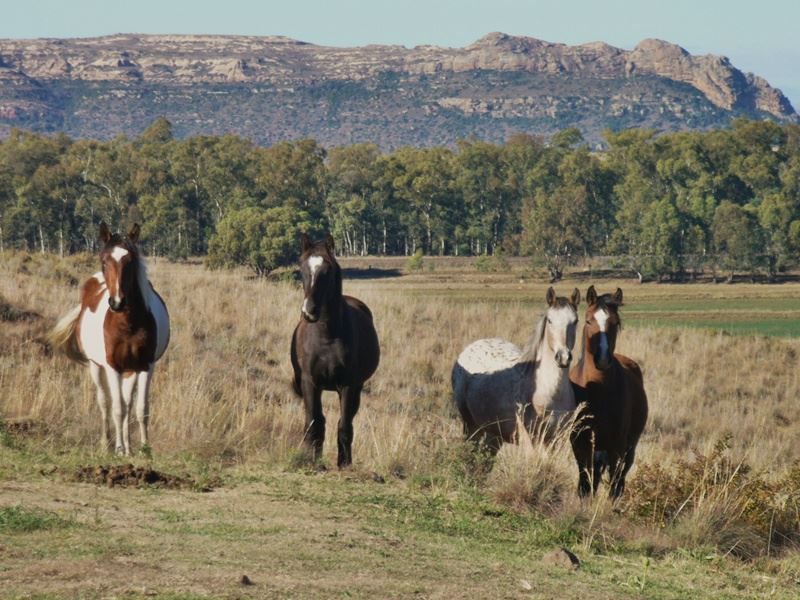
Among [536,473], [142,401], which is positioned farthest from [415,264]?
[536,473]

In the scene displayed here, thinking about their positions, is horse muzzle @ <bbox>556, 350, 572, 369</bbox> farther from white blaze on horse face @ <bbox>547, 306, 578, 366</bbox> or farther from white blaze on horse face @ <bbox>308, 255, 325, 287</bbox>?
white blaze on horse face @ <bbox>308, 255, 325, 287</bbox>

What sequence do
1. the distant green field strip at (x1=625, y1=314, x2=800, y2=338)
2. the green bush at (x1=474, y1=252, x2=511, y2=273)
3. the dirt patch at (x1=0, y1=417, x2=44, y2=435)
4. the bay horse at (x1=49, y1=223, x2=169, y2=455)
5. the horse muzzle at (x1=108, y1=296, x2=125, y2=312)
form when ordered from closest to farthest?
the horse muzzle at (x1=108, y1=296, x2=125, y2=312)
the bay horse at (x1=49, y1=223, x2=169, y2=455)
the dirt patch at (x1=0, y1=417, x2=44, y2=435)
the distant green field strip at (x1=625, y1=314, x2=800, y2=338)
the green bush at (x1=474, y1=252, x2=511, y2=273)

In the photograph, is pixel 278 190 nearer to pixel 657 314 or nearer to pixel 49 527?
pixel 657 314

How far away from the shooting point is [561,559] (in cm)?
898

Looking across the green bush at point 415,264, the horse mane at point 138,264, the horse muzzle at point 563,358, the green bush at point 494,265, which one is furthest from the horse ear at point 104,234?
the green bush at point 494,265

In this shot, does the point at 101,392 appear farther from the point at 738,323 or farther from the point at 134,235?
the point at 738,323

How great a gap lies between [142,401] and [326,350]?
6.22 feet

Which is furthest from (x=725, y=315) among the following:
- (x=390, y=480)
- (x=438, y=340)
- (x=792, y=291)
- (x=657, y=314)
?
(x=390, y=480)

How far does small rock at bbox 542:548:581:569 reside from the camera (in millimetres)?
8930

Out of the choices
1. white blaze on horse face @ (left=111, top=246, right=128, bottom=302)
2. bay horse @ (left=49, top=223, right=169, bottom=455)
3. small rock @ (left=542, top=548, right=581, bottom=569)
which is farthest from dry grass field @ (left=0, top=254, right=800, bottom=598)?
white blaze on horse face @ (left=111, top=246, right=128, bottom=302)

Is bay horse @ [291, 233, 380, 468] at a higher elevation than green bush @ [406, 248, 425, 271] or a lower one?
higher

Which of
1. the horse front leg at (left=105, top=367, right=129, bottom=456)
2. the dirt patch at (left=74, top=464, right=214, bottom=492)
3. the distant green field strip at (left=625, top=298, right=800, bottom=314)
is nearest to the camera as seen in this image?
the dirt patch at (left=74, top=464, right=214, bottom=492)

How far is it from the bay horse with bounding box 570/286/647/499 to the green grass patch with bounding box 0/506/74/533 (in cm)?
551

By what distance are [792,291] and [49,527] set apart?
84.2 meters
